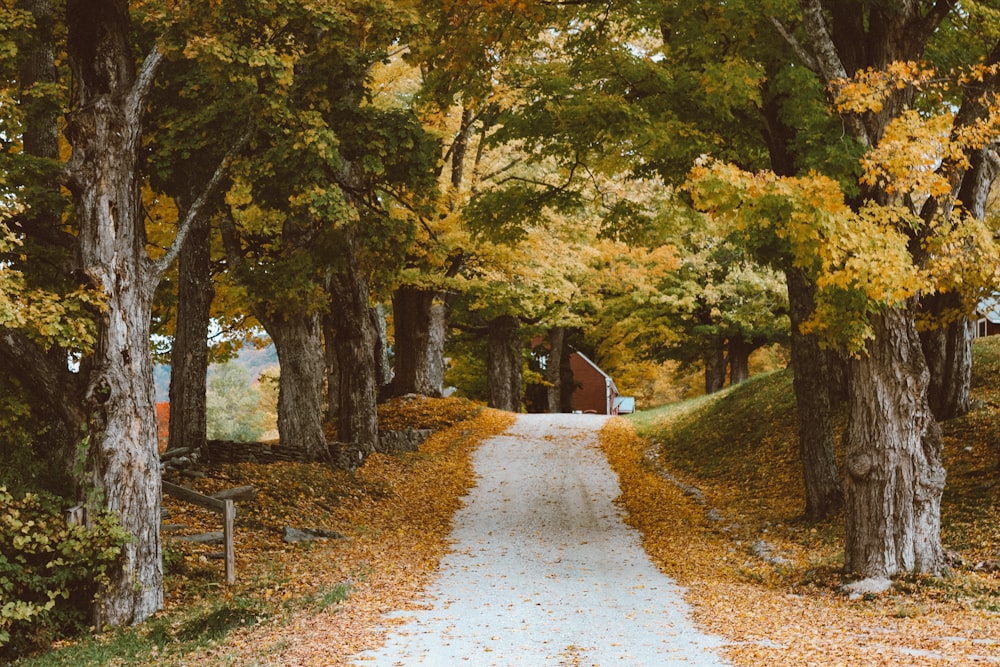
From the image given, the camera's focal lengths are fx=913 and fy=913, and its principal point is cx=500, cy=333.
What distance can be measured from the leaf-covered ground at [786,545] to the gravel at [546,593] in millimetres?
541

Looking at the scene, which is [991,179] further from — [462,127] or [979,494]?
[462,127]

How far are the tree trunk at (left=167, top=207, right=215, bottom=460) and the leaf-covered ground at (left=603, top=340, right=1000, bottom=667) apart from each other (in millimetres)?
8757

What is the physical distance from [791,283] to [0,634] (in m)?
12.8

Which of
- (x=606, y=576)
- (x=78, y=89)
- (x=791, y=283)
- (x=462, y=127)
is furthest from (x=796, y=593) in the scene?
(x=462, y=127)

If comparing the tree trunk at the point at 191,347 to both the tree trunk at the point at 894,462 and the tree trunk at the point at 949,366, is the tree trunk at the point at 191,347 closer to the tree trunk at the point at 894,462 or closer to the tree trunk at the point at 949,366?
the tree trunk at the point at 894,462

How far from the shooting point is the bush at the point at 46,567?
978 cm

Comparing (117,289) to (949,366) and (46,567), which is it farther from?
(949,366)

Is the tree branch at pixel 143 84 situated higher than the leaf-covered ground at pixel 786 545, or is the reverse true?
the tree branch at pixel 143 84

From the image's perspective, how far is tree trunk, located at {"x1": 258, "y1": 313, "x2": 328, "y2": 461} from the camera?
784 inches

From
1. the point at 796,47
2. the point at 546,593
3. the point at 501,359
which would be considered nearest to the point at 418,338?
the point at 501,359

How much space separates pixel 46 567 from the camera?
10312mm

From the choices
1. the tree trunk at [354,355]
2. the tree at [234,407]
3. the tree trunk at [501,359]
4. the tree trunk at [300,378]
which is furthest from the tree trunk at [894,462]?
the tree at [234,407]

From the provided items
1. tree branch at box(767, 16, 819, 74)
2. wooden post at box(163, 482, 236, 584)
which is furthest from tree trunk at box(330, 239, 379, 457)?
tree branch at box(767, 16, 819, 74)

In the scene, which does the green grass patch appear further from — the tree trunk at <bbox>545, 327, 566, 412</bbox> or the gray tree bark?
the tree trunk at <bbox>545, 327, 566, 412</bbox>
